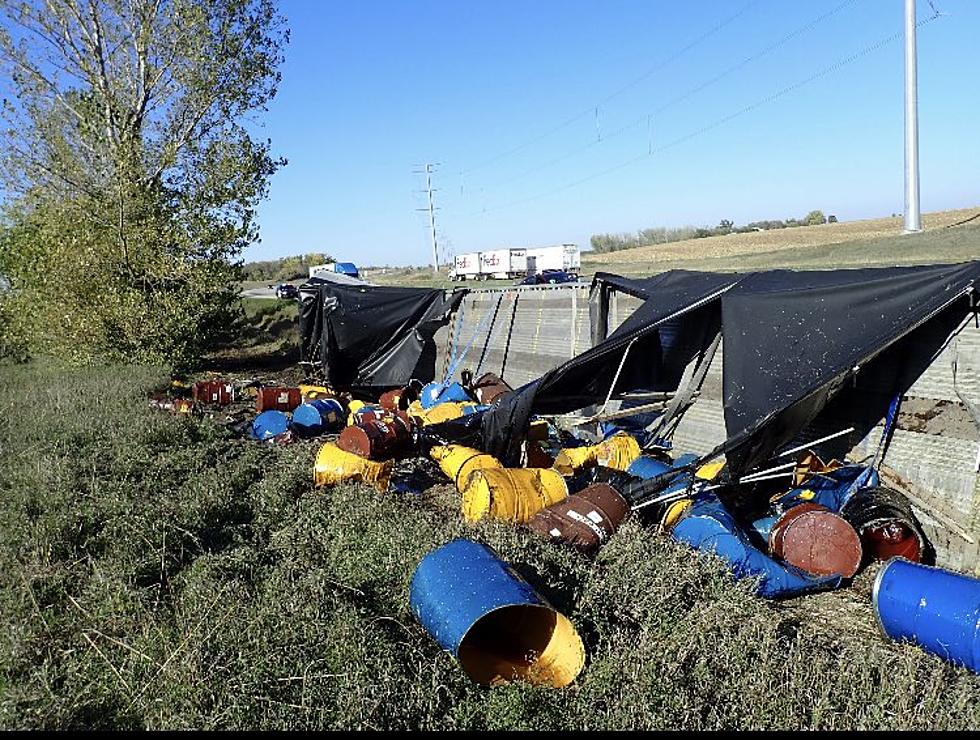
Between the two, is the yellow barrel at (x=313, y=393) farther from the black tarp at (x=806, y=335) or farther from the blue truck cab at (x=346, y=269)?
the blue truck cab at (x=346, y=269)

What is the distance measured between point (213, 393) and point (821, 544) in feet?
32.5

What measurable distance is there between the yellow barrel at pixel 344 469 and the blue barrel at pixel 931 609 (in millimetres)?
4046

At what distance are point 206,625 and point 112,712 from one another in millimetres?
607

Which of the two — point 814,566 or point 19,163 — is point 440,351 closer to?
point 814,566

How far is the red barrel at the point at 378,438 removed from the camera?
7.10 m

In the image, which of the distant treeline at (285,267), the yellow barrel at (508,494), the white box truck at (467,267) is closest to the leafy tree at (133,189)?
the yellow barrel at (508,494)

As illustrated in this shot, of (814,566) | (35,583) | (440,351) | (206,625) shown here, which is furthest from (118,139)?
(814,566)

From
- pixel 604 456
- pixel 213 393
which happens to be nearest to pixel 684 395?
pixel 604 456

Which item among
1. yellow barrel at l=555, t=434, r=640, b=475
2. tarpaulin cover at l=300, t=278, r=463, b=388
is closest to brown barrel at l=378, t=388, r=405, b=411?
tarpaulin cover at l=300, t=278, r=463, b=388

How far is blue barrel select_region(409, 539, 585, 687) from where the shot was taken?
11.2 feet

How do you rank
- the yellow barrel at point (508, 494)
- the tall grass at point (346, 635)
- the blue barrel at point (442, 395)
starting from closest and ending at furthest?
the tall grass at point (346, 635) < the yellow barrel at point (508, 494) < the blue barrel at point (442, 395)

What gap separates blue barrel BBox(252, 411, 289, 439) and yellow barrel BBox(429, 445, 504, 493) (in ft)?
8.41

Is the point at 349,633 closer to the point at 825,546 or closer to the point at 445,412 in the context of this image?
the point at 825,546

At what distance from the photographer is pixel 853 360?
5125 mm
